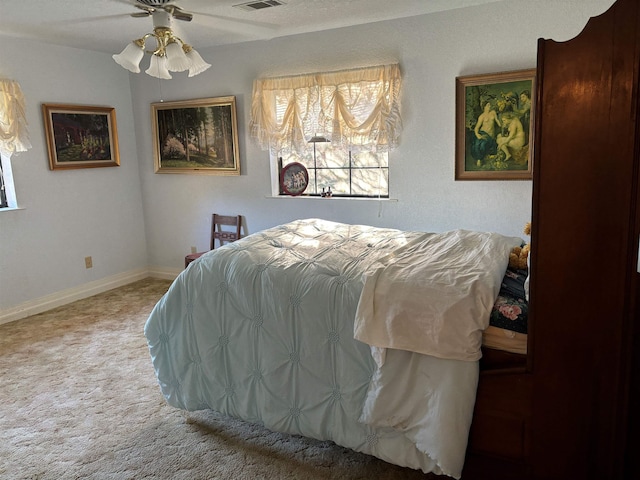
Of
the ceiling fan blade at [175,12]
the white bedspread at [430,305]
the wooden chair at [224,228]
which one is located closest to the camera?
the white bedspread at [430,305]

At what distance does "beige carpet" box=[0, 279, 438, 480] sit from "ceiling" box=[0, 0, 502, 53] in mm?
2366

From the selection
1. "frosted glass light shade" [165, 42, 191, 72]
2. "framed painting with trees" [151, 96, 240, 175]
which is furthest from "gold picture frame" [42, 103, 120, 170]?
"frosted glass light shade" [165, 42, 191, 72]

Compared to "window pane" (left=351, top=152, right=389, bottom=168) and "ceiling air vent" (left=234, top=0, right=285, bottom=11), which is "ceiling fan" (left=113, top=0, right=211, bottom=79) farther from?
"window pane" (left=351, top=152, right=389, bottom=168)

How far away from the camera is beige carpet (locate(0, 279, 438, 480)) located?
7.16 feet

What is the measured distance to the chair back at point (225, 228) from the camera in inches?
186

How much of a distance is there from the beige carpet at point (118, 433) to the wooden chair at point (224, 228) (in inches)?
57.0

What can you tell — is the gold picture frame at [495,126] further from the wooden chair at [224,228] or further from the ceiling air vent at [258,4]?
the wooden chair at [224,228]

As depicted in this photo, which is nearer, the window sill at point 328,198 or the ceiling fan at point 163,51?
the ceiling fan at point 163,51

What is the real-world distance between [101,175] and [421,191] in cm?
318

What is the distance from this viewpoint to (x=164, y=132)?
4949 mm

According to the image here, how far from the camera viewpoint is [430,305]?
1.83 m

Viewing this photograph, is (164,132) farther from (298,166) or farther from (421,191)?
(421,191)

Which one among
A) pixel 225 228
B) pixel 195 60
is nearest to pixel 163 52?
pixel 195 60

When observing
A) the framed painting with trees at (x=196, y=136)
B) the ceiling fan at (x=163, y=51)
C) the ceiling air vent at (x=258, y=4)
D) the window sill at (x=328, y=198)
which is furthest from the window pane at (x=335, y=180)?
the ceiling fan at (x=163, y=51)
